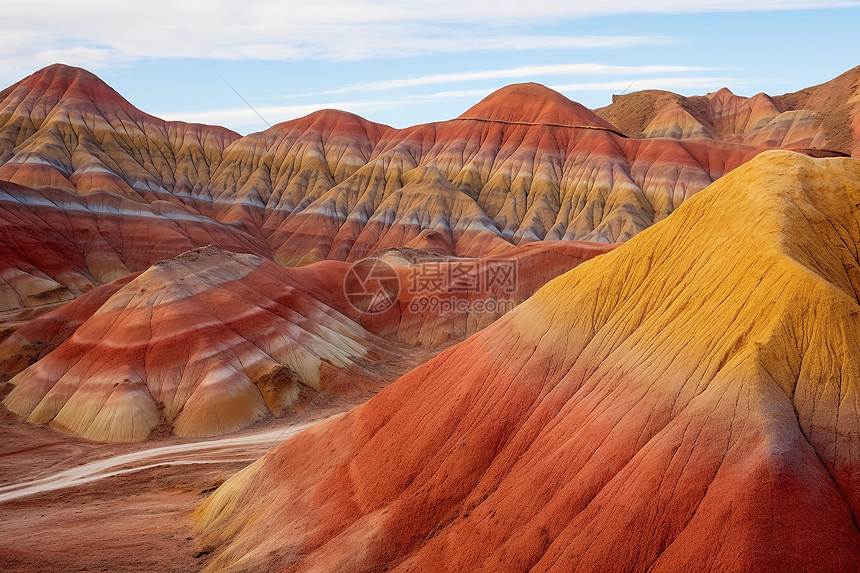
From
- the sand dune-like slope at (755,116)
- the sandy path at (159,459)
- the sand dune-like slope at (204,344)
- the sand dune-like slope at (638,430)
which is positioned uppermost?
the sand dune-like slope at (755,116)

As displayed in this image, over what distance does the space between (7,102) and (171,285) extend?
392 ft

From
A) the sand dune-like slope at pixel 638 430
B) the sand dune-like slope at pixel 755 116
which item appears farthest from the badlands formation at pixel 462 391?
the sand dune-like slope at pixel 755 116

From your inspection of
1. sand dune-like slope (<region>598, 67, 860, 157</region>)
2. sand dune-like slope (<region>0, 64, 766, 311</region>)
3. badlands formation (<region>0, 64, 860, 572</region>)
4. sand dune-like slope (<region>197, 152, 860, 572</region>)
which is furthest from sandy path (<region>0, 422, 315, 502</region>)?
sand dune-like slope (<region>598, 67, 860, 157</region>)

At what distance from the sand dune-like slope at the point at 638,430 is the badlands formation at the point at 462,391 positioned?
70 mm

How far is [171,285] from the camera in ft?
164

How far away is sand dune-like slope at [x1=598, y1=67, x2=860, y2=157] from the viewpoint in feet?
401

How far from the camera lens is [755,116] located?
157 m

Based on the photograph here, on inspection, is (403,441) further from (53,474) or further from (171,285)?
(171,285)

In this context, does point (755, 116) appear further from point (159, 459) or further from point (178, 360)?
point (159, 459)

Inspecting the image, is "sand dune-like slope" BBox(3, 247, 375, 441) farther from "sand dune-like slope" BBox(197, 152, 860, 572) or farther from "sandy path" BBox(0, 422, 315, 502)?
"sand dune-like slope" BBox(197, 152, 860, 572)

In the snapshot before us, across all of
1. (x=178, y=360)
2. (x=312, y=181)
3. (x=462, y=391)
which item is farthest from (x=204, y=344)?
(x=312, y=181)

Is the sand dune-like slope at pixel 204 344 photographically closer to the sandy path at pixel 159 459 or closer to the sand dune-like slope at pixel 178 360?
the sand dune-like slope at pixel 178 360

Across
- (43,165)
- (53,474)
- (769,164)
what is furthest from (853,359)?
(43,165)

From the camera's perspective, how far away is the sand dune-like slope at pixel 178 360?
139 ft
